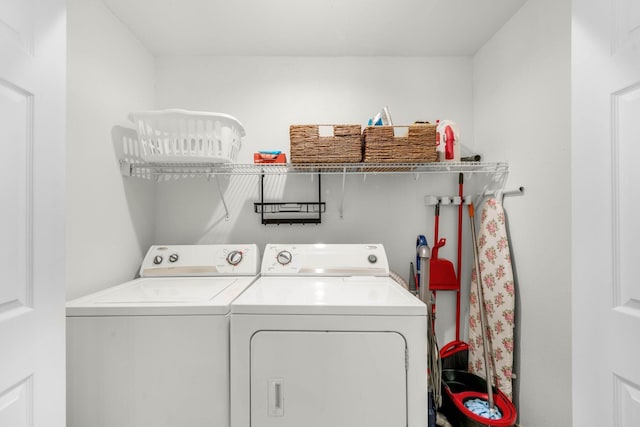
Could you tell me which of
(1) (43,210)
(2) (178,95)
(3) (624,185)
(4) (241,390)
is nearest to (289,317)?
Result: (4) (241,390)

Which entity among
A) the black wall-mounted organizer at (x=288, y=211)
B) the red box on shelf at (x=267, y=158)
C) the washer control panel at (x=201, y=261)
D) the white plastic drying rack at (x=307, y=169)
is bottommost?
the washer control panel at (x=201, y=261)

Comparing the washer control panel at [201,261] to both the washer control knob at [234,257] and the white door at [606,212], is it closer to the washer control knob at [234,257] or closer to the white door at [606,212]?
the washer control knob at [234,257]

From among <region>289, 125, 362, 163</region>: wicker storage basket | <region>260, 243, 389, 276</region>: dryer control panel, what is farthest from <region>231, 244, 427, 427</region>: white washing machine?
<region>289, 125, 362, 163</region>: wicker storage basket

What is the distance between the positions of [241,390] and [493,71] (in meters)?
2.29

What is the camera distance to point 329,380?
121cm

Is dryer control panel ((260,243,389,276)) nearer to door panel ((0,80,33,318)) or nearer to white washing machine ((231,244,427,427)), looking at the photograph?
white washing machine ((231,244,427,427))

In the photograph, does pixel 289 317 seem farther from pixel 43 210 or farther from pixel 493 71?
pixel 493 71

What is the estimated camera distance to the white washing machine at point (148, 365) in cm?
121

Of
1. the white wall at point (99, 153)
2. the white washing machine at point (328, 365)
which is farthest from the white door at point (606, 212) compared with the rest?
the white wall at point (99, 153)

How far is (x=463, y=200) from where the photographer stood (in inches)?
83.4

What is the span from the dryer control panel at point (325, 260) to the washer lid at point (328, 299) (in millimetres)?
173

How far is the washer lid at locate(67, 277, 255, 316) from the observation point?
4.05ft

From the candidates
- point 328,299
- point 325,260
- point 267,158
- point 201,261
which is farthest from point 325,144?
point 201,261

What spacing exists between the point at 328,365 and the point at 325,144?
116cm
